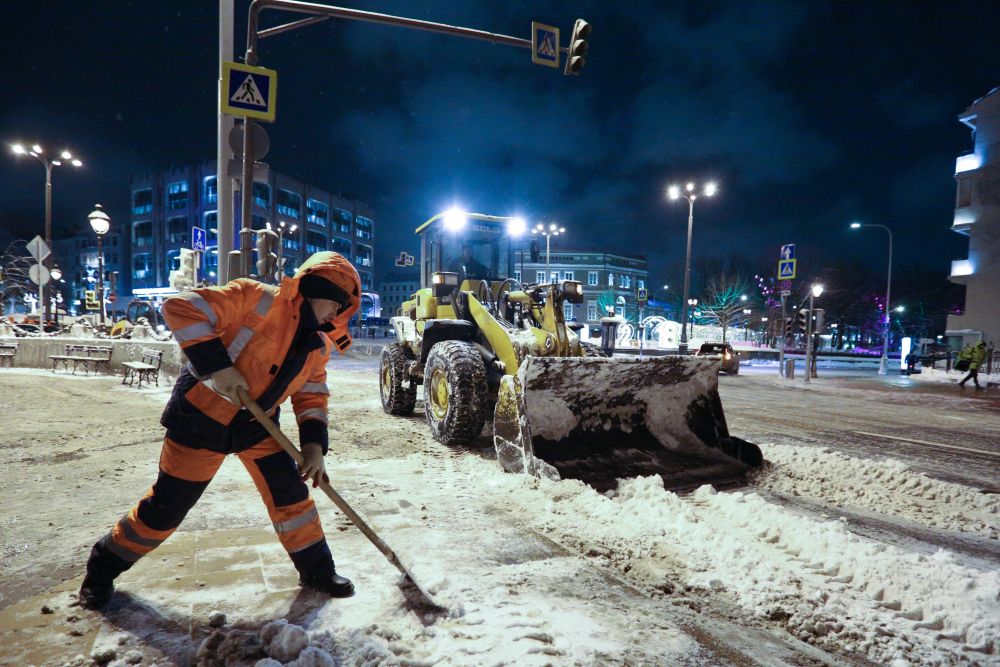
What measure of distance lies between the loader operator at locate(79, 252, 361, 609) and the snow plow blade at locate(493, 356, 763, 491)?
2.28m

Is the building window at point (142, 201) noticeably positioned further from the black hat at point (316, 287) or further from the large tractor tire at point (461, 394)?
the black hat at point (316, 287)

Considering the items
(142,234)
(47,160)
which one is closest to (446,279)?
(47,160)

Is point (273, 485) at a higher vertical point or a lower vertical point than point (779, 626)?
higher

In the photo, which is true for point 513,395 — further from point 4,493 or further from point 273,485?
point 4,493

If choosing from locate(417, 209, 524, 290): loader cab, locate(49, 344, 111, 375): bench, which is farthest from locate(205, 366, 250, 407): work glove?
locate(49, 344, 111, 375): bench

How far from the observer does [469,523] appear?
369 centimetres

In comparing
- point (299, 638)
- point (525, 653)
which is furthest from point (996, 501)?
point (299, 638)

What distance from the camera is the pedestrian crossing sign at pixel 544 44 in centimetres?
830

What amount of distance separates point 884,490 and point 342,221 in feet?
277

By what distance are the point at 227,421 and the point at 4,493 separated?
336 cm

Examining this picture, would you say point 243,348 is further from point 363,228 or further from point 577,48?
point 363,228

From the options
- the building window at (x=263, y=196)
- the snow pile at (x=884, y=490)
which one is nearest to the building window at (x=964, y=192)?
the snow pile at (x=884, y=490)

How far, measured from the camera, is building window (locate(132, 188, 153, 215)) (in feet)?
223

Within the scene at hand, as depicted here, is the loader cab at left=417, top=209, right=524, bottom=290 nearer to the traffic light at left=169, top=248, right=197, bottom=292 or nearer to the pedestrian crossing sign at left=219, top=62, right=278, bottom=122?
the pedestrian crossing sign at left=219, top=62, right=278, bottom=122
